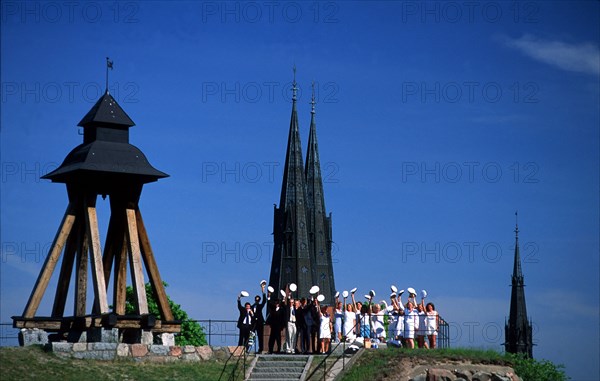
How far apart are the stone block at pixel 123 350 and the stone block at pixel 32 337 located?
2.35 m

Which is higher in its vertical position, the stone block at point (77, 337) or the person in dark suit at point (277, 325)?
the person in dark suit at point (277, 325)

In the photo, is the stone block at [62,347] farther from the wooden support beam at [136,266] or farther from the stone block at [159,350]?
the wooden support beam at [136,266]

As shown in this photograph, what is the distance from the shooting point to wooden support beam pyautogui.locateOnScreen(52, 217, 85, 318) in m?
38.3

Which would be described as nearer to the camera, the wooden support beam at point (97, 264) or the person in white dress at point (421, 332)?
the wooden support beam at point (97, 264)

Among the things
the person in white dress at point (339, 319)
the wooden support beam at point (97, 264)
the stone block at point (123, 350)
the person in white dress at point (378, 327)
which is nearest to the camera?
the stone block at point (123, 350)

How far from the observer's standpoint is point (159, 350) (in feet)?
121

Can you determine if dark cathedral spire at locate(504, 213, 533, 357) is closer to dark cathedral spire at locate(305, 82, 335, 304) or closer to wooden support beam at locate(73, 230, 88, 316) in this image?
dark cathedral spire at locate(305, 82, 335, 304)

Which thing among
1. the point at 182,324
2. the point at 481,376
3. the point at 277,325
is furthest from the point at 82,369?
the point at 182,324

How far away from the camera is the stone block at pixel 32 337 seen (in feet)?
120

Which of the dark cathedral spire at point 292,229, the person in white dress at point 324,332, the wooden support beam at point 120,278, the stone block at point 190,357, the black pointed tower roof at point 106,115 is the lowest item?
the stone block at point 190,357

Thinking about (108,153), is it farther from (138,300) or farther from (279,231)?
(279,231)

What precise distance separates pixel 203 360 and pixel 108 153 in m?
6.89

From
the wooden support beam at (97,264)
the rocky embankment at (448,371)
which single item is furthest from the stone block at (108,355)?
the rocky embankment at (448,371)

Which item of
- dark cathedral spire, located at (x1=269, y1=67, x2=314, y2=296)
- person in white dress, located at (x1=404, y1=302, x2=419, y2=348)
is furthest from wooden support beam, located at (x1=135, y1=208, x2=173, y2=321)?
Result: dark cathedral spire, located at (x1=269, y1=67, x2=314, y2=296)
